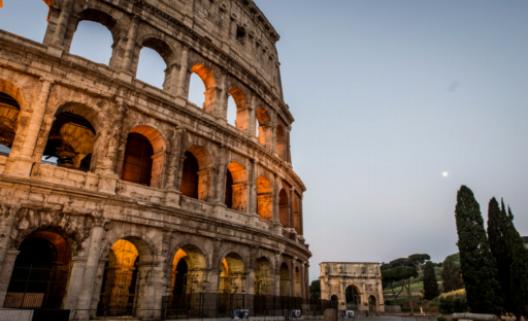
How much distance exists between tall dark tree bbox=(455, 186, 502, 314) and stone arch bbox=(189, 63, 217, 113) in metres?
17.5

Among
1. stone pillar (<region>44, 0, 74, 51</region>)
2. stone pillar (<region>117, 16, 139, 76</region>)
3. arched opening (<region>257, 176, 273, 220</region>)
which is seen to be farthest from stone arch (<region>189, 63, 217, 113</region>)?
stone pillar (<region>44, 0, 74, 51</region>)

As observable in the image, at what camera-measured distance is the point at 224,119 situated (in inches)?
661

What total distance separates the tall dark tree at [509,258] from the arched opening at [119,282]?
2044 cm

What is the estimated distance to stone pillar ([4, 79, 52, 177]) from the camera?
10.3m

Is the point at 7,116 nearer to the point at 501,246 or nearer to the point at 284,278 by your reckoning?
the point at 284,278

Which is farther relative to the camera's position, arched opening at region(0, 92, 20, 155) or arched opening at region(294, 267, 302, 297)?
arched opening at region(294, 267, 302, 297)

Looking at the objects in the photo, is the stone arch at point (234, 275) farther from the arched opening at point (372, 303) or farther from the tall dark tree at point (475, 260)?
the arched opening at point (372, 303)

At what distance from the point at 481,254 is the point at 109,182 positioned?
20.9 meters

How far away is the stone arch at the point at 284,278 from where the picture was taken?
1843 cm

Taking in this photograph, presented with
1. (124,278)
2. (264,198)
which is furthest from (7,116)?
(264,198)

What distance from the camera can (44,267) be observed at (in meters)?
12.6

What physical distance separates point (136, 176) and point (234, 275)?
6.23 m

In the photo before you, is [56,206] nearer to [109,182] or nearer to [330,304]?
[109,182]

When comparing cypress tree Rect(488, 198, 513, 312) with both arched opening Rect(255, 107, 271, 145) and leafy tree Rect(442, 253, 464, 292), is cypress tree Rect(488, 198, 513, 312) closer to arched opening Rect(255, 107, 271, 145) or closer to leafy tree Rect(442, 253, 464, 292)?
arched opening Rect(255, 107, 271, 145)
